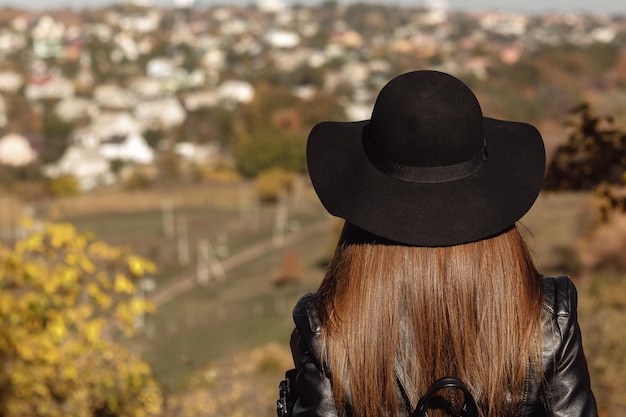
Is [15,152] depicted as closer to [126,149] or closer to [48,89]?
[126,149]

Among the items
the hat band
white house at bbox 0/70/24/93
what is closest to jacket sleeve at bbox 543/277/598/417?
the hat band

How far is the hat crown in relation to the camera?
1.25m

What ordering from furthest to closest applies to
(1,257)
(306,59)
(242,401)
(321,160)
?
(306,59) → (242,401) → (1,257) → (321,160)

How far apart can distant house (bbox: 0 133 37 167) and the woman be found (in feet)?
199

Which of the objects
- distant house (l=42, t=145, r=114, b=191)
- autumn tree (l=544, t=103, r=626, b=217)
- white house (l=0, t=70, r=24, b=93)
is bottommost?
autumn tree (l=544, t=103, r=626, b=217)

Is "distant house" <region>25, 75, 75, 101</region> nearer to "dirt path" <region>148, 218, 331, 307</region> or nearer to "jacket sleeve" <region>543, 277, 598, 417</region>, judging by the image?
"dirt path" <region>148, 218, 331, 307</region>

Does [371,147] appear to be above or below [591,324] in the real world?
below

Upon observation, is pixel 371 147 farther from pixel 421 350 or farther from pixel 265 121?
pixel 265 121

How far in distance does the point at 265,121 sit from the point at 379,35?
8026 centimetres

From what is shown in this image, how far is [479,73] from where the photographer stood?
7712cm

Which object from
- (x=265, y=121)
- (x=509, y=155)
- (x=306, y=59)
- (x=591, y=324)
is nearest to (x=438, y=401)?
(x=509, y=155)

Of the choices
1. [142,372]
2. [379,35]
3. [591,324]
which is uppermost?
[379,35]

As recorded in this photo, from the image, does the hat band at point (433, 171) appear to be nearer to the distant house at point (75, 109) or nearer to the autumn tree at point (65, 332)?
the autumn tree at point (65, 332)

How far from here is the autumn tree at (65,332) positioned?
139 inches
